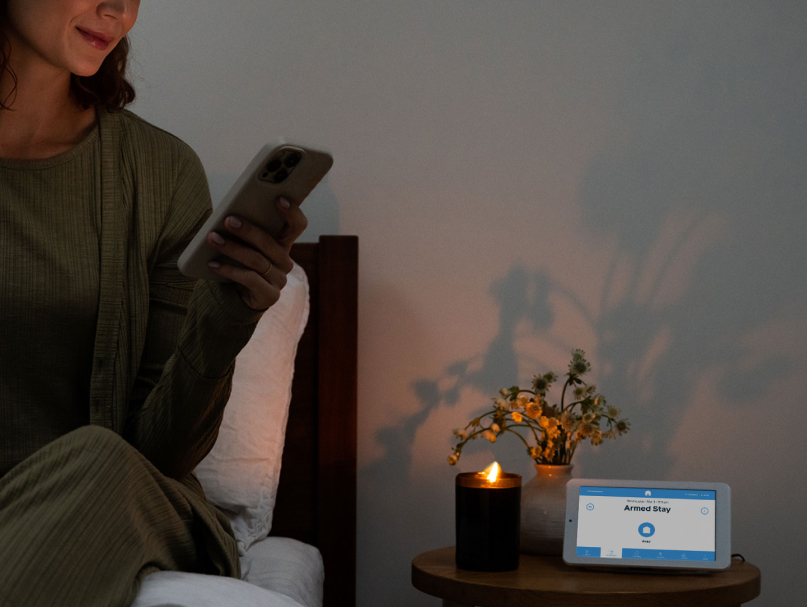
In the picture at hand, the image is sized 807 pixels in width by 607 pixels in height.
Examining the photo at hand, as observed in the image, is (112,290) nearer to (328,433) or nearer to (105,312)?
(105,312)

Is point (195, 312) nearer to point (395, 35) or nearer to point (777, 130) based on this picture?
point (395, 35)

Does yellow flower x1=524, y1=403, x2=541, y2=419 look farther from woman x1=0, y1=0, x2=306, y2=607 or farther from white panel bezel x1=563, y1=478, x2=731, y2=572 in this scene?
woman x1=0, y1=0, x2=306, y2=607

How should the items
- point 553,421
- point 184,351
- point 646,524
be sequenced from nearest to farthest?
point 184,351 < point 646,524 < point 553,421

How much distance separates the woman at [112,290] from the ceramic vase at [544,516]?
498mm

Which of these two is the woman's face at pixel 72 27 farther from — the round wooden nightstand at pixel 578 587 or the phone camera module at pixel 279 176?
the round wooden nightstand at pixel 578 587

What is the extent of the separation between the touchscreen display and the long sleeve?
0.53 metres

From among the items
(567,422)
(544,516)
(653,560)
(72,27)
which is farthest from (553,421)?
(72,27)

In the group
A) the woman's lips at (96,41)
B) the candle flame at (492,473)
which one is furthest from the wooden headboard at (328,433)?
the woman's lips at (96,41)

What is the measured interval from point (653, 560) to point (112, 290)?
0.77 metres

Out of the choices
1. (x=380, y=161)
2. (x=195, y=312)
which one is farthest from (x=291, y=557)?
(x=380, y=161)

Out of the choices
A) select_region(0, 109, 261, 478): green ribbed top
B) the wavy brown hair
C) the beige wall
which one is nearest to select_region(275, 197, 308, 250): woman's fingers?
select_region(0, 109, 261, 478): green ribbed top

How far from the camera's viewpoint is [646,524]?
44.9 inches

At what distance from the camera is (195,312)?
0.85 metres

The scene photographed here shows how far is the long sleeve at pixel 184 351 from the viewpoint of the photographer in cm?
84
